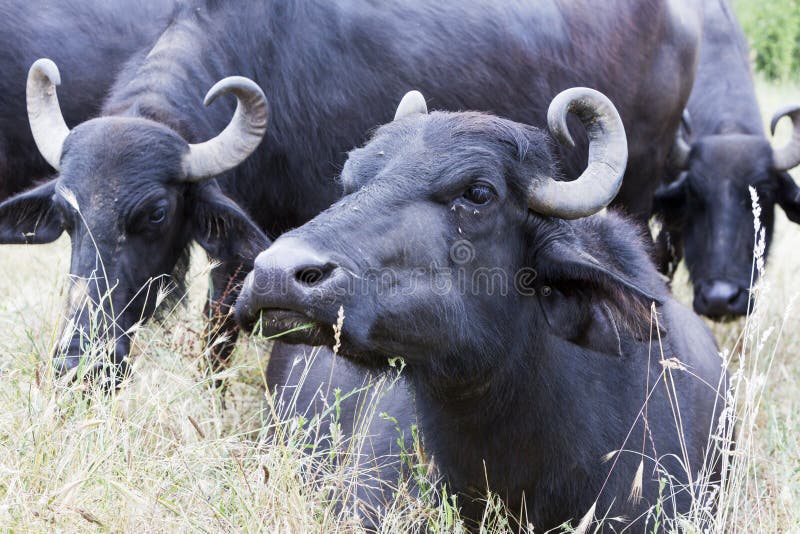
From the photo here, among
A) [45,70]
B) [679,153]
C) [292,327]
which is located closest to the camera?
[292,327]

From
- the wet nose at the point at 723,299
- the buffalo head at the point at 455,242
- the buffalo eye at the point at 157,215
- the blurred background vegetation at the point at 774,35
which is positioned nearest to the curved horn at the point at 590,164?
the buffalo head at the point at 455,242

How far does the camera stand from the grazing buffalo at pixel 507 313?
126 inches

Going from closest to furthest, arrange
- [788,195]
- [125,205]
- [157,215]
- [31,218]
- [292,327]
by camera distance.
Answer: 1. [292,327]
2. [125,205]
3. [157,215]
4. [31,218]
5. [788,195]

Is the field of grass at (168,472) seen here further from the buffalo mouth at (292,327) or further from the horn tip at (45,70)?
the horn tip at (45,70)

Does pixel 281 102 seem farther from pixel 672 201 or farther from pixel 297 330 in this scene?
pixel 672 201

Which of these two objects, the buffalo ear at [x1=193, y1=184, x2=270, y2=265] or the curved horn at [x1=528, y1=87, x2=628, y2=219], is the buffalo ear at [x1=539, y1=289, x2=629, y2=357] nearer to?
the curved horn at [x1=528, y1=87, x2=628, y2=219]

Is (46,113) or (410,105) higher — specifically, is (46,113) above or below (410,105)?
below

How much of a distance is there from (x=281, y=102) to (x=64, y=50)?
5.81 ft

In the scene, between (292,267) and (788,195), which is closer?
(292,267)

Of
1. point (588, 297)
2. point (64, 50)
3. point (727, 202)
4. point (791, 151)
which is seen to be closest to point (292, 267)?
point (588, 297)

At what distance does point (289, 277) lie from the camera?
2.91 metres

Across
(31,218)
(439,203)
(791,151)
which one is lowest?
(31,218)

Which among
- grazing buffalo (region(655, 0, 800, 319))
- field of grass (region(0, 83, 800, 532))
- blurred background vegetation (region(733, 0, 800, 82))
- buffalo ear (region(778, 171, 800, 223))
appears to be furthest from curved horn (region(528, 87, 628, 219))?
blurred background vegetation (region(733, 0, 800, 82))

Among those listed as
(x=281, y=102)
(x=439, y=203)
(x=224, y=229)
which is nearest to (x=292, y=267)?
(x=439, y=203)
